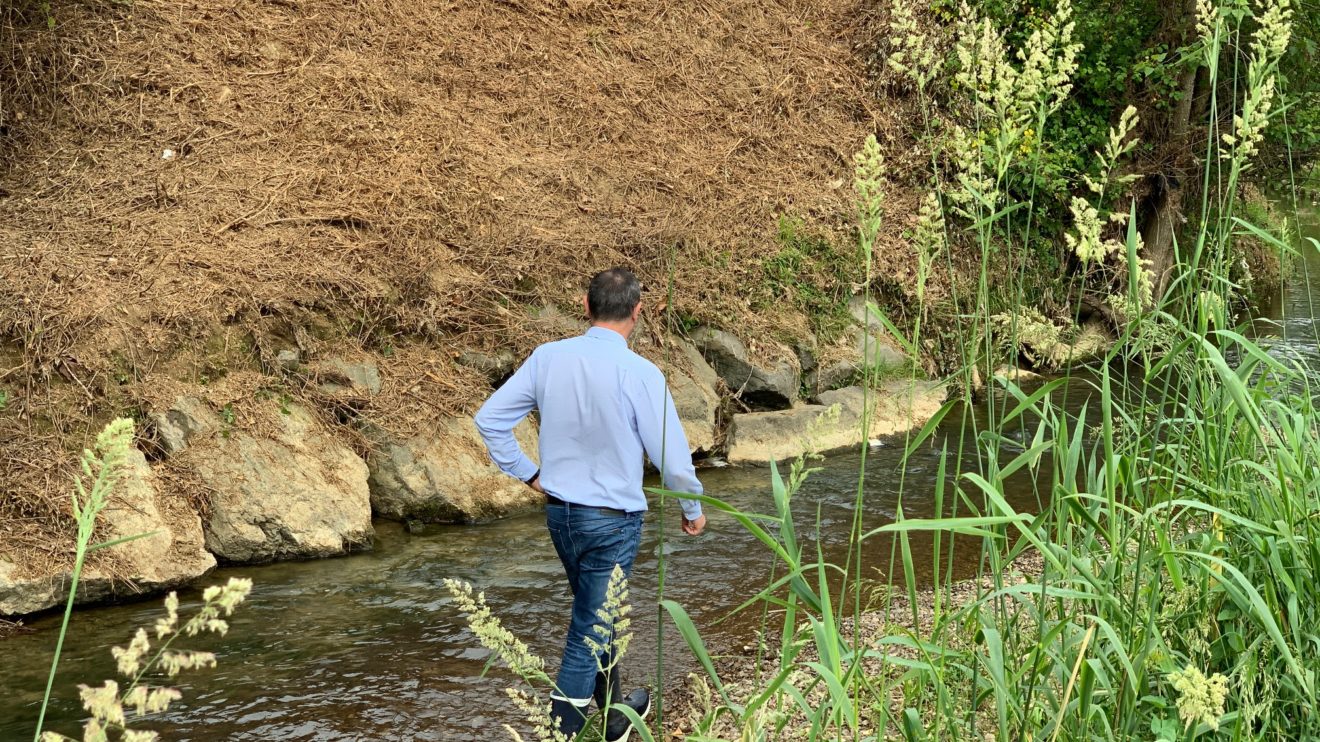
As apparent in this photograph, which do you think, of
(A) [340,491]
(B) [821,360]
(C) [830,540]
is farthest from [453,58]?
(C) [830,540]

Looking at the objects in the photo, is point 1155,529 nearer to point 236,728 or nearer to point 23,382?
point 236,728

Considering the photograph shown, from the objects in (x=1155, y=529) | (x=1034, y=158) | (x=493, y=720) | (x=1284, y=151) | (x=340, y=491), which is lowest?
(x=493, y=720)

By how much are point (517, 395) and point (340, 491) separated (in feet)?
11.6

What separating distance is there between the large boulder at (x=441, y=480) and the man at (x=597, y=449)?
3.71 metres

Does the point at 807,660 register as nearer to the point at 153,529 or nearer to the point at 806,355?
the point at 153,529

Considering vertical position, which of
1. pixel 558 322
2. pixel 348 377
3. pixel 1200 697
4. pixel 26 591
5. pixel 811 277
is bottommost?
pixel 26 591

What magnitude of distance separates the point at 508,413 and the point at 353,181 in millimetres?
5850

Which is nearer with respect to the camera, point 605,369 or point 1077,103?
point 605,369

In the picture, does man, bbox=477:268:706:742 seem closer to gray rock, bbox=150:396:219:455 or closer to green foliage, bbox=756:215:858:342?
gray rock, bbox=150:396:219:455

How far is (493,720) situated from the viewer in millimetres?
5168

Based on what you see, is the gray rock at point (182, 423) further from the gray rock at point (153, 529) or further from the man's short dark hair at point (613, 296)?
the man's short dark hair at point (613, 296)

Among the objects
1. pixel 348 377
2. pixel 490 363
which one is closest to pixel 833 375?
pixel 490 363

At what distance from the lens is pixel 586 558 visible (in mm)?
4379

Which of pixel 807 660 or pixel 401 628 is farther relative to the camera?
pixel 401 628
